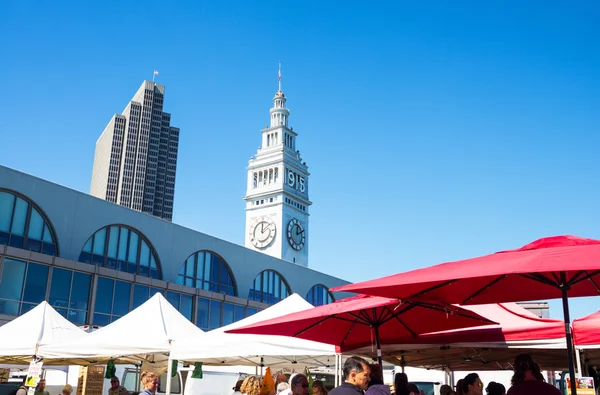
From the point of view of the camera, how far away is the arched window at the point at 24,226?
25.7m

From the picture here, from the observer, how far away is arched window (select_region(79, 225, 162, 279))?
1170 inches

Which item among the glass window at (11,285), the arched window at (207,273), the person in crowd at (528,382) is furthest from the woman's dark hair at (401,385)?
the arched window at (207,273)

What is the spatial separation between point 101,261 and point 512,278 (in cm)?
2691

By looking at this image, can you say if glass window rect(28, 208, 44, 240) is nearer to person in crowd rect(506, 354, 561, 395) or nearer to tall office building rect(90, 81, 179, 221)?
person in crowd rect(506, 354, 561, 395)

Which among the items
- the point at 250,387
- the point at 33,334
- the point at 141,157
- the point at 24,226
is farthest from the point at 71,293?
the point at 141,157

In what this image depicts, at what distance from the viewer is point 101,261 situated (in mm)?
29984

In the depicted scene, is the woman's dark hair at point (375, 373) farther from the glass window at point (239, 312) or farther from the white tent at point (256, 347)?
the glass window at point (239, 312)

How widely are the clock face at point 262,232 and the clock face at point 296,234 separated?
2.85 metres

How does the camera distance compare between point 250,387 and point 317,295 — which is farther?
point 317,295

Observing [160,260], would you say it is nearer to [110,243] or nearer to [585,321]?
[110,243]

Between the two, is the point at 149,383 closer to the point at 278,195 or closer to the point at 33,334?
the point at 33,334

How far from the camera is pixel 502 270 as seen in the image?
462cm

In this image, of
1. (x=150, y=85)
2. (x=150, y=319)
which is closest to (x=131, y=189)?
(x=150, y=85)

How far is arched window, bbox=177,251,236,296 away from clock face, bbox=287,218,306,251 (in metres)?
63.9
